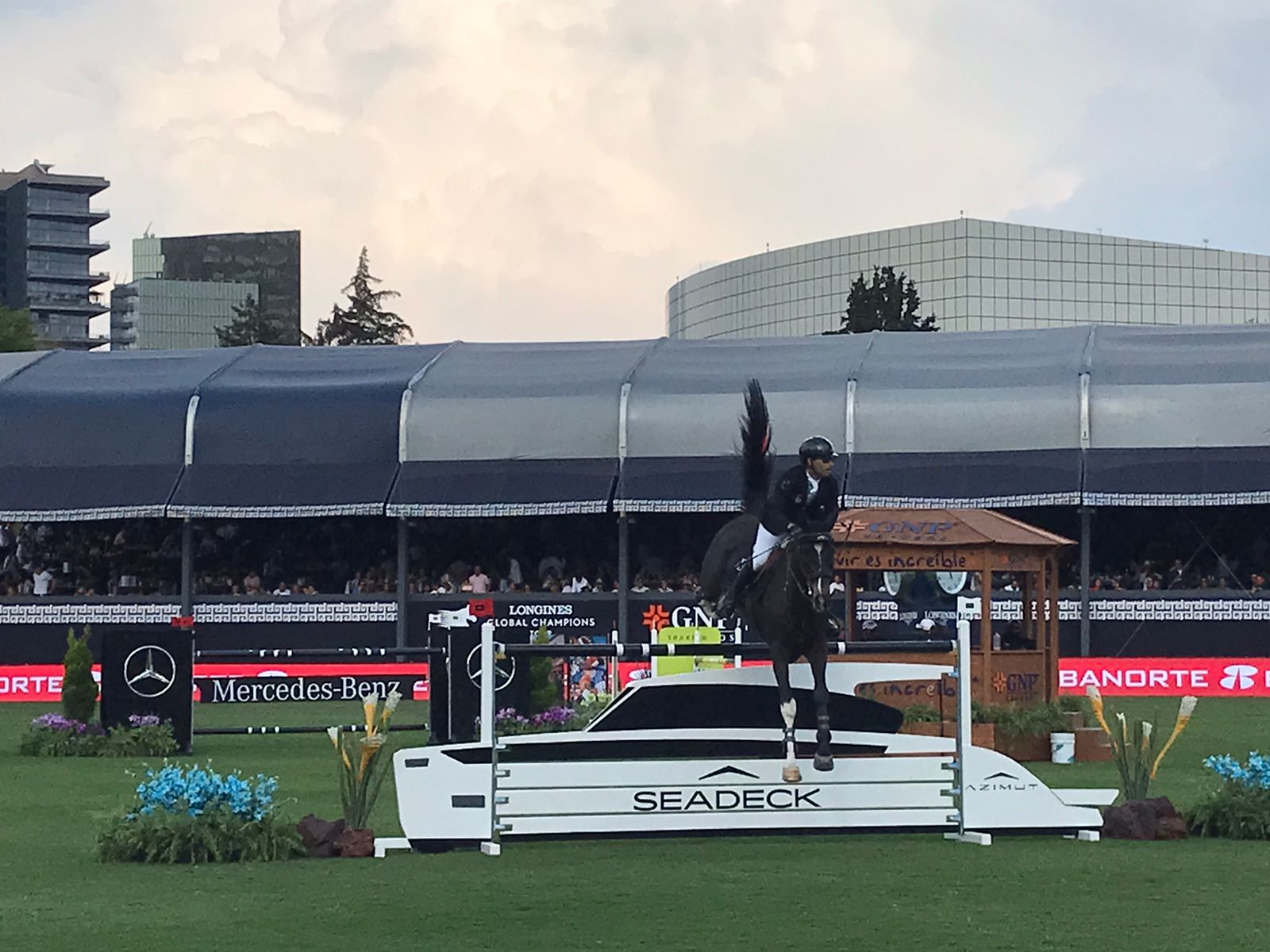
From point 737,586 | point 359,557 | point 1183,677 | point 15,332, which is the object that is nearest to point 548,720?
point 737,586

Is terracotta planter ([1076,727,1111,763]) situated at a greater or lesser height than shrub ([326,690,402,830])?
lesser

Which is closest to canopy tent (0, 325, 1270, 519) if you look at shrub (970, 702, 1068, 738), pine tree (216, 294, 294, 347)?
shrub (970, 702, 1068, 738)

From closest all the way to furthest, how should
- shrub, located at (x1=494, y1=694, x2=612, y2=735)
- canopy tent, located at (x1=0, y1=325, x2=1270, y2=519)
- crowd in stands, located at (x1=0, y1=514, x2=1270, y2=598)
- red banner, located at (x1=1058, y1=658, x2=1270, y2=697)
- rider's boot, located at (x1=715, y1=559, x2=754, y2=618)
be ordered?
rider's boot, located at (x1=715, y1=559, x2=754, y2=618) → shrub, located at (x1=494, y1=694, x2=612, y2=735) → red banner, located at (x1=1058, y1=658, x2=1270, y2=697) → canopy tent, located at (x1=0, y1=325, x2=1270, y2=519) → crowd in stands, located at (x1=0, y1=514, x2=1270, y2=598)

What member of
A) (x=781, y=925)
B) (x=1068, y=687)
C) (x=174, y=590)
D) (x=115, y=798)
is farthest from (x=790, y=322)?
(x=781, y=925)

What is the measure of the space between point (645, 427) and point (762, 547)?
946 inches

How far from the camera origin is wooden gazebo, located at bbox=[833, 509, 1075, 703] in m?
21.8

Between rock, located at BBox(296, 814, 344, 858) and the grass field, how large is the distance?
220mm

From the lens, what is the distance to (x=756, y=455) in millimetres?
13648

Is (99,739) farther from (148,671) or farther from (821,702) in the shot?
(821,702)

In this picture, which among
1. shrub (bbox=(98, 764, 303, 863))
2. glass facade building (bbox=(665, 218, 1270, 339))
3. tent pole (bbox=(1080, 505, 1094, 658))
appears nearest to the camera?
shrub (bbox=(98, 764, 303, 863))

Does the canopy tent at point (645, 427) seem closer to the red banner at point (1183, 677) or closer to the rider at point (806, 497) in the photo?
the red banner at point (1183, 677)

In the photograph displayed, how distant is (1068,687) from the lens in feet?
104

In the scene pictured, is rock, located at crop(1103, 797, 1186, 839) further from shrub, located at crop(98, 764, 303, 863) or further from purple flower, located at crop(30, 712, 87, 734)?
purple flower, located at crop(30, 712, 87, 734)

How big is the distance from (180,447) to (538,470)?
6.64m
